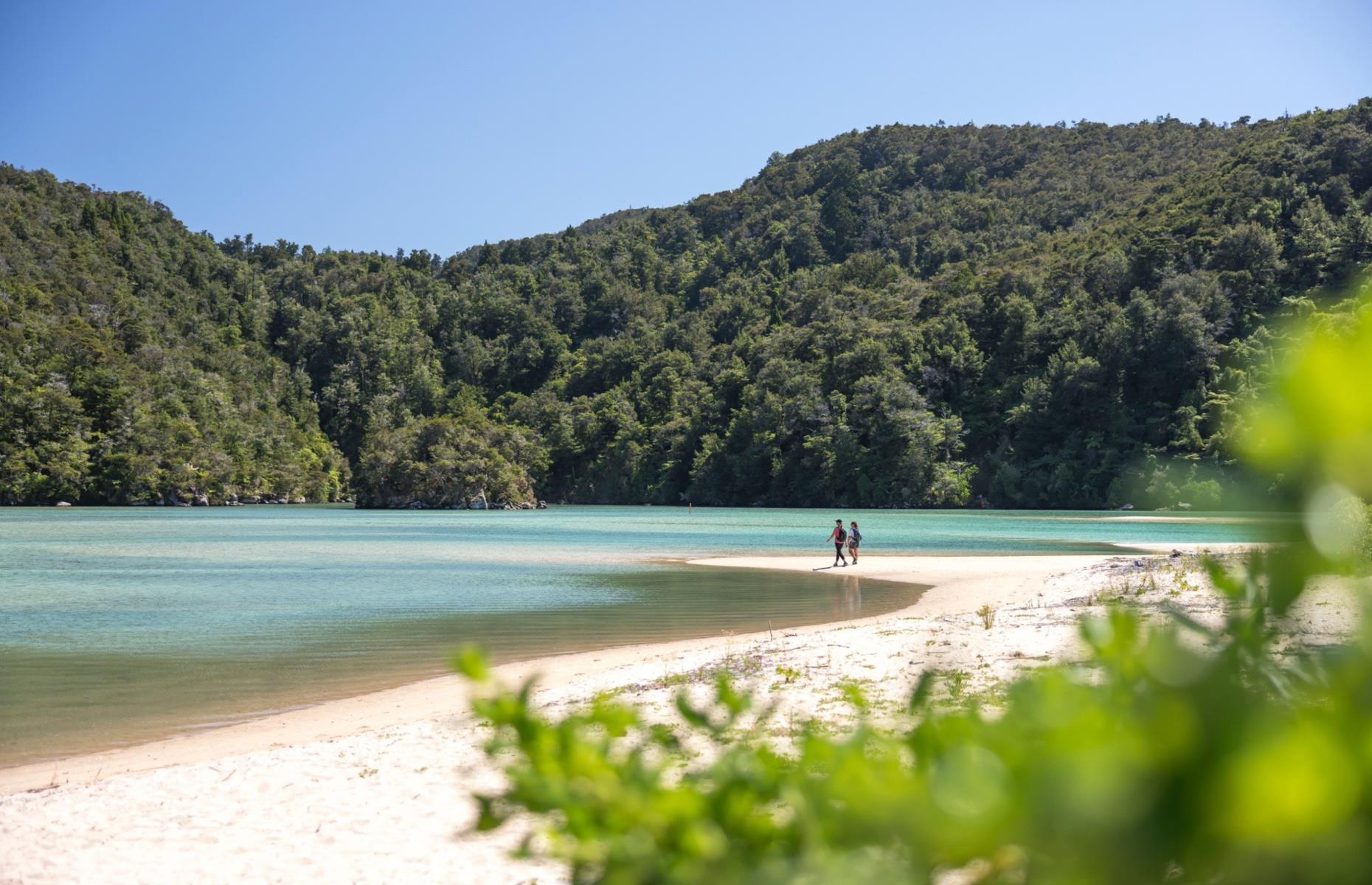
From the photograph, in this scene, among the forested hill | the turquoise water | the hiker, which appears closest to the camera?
the turquoise water

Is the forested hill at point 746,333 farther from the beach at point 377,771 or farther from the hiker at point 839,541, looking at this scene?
the beach at point 377,771

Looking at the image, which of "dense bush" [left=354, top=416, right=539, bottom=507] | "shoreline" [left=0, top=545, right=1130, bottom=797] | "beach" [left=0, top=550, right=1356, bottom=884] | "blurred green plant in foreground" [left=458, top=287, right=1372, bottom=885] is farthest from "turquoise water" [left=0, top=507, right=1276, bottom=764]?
"dense bush" [left=354, top=416, right=539, bottom=507]

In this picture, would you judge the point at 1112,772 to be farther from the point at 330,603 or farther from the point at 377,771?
the point at 330,603

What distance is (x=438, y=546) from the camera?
4150cm

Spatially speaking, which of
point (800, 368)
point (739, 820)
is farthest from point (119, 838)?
point (800, 368)

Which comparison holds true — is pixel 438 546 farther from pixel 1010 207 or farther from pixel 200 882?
pixel 1010 207

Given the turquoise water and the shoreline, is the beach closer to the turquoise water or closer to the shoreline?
the shoreline

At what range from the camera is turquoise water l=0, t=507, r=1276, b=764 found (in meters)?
12.4

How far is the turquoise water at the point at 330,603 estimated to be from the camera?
1240cm

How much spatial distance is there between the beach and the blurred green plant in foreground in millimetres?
201

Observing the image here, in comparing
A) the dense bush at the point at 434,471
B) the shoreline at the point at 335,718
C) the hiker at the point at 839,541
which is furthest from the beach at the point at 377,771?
the dense bush at the point at 434,471

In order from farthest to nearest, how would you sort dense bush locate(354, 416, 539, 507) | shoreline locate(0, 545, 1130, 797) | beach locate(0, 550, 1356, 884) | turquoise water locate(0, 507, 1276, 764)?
dense bush locate(354, 416, 539, 507) < turquoise water locate(0, 507, 1276, 764) < shoreline locate(0, 545, 1130, 797) < beach locate(0, 550, 1356, 884)

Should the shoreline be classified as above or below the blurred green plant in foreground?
below

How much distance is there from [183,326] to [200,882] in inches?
5754
